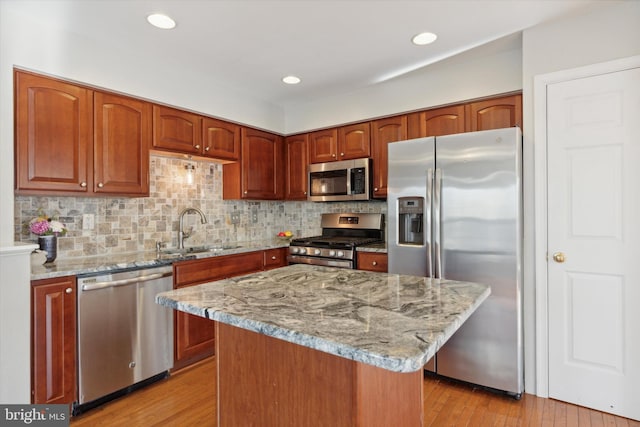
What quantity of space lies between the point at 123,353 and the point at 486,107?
3283 millimetres

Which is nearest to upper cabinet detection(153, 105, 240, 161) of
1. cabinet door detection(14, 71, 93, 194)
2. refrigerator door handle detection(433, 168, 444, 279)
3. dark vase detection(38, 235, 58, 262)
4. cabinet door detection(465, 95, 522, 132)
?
cabinet door detection(14, 71, 93, 194)

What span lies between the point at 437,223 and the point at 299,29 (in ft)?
5.53

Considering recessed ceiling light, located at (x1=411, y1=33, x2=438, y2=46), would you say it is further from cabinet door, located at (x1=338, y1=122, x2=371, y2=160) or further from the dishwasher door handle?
the dishwasher door handle

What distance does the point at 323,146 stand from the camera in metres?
3.81

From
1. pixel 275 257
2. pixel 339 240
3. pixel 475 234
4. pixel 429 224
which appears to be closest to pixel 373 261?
pixel 339 240

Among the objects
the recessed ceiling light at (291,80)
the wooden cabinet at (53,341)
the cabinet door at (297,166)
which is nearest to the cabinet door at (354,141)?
the cabinet door at (297,166)

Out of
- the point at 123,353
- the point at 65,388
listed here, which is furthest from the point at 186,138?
the point at 65,388

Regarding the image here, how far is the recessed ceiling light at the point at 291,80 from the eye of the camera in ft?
10.4

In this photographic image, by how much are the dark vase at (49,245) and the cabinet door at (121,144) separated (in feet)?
1.38

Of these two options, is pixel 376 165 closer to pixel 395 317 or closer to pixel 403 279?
pixel 403 279

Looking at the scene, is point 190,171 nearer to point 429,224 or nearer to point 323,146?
point 323,146

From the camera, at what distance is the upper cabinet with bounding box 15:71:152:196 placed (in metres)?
2.11

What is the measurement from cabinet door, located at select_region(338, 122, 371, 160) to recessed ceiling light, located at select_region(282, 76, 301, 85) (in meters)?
0.70

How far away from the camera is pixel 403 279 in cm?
168
